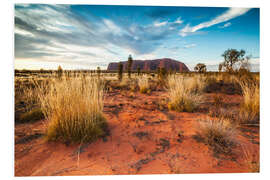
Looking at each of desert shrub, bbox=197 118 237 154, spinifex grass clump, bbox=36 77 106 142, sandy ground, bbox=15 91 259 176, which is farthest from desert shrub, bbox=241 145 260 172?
spinifex grass clump, bbox=36 77 106 142

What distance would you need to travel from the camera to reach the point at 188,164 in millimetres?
1440

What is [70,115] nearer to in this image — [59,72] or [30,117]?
[59,72]

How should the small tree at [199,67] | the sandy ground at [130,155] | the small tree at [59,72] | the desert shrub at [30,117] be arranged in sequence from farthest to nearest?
the small tree at [199,67]
the desert shrub at [30,117]
the small tree at [59,72]
the sandy ground at [130,155]

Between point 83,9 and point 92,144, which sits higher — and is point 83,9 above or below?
above

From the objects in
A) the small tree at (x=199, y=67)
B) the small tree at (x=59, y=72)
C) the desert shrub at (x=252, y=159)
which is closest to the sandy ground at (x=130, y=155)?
the desert shrub at (x=252, y=159)

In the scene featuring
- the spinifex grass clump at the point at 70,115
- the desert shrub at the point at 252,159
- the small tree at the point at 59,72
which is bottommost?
the desert shrub at the point at 252,159

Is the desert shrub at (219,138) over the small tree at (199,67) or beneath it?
beneath

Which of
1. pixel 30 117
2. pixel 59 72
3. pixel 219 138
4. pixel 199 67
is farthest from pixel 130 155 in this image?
pixel 199 67

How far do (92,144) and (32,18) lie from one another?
7.32 ft

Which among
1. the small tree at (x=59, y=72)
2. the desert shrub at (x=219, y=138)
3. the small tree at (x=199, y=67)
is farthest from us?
the small tree at (x=199, y=67)

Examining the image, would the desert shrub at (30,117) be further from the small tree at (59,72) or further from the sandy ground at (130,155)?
the small tree at (59,72)
